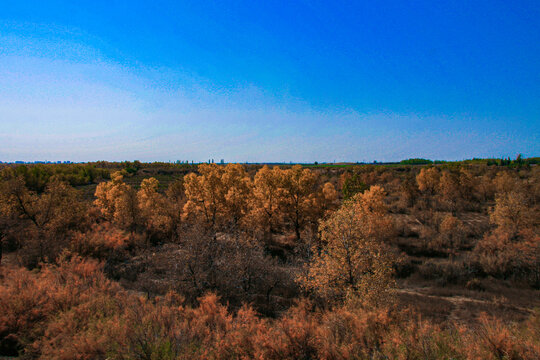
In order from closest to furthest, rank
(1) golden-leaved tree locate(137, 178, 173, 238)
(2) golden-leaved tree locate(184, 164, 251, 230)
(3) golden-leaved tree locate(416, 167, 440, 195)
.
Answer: (2) golden-leaved tree locate(184, 164, 251, 230), (1) golden-leaved tree locate(137, 178, 173, 238), (3) golden-leaved tree locate(416, 167, 440, 195)

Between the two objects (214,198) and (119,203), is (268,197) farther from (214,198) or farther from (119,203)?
(119,203)

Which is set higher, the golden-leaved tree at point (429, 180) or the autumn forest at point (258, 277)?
the golden-leaved tree at point (429, 180)

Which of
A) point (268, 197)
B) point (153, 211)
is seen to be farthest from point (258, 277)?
point (153, 211)

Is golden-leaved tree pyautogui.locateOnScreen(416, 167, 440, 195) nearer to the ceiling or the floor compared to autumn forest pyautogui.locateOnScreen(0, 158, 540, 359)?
nearer to the ceiling

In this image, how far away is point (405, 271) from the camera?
2500 centimetres

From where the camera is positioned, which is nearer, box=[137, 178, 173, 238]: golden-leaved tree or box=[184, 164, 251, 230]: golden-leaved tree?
box=[184, 164, 251, 230]: golden-leaved tree

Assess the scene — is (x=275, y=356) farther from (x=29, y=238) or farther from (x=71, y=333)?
(x=29, y=238)

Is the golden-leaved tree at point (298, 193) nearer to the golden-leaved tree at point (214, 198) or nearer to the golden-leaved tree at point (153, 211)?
the golden-leaved tree at point (214, 198)

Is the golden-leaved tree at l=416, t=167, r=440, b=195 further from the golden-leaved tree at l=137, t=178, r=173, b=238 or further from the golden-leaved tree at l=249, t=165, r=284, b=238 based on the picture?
the golden-leaved tree at l=137, t=178, r=173, b=238

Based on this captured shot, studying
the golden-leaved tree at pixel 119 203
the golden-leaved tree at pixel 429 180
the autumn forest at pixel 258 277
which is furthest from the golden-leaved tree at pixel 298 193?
the golden-leaved tree at pixel 429 180

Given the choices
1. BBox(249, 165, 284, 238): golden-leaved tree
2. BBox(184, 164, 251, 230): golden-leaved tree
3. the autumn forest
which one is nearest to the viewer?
the autumn forest

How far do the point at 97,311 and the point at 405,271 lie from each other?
26859 mm

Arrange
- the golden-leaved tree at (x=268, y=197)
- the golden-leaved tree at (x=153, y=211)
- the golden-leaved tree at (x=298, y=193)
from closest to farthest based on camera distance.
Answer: the golden-leaved tree at (x=153, y=211)
the golden-leaved tree at (x=298, y=193)
the golden-leaved tree at (x=268, y=197)

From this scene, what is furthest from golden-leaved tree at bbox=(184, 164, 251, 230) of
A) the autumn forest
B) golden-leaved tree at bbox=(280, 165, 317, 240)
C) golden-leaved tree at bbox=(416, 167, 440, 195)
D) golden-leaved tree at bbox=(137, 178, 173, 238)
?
golden-leaved tree at bbox=(416, 167, 440, 195)
